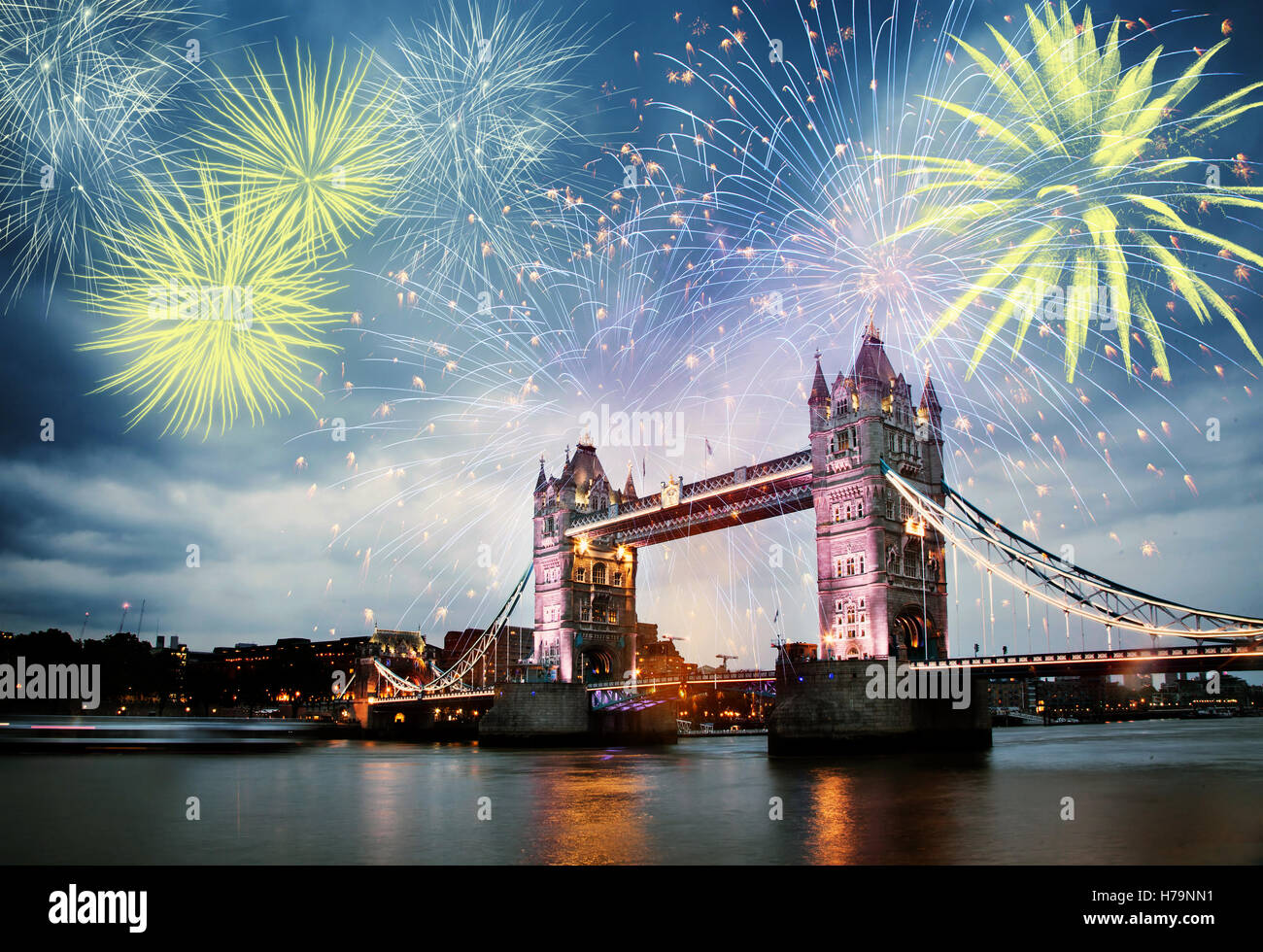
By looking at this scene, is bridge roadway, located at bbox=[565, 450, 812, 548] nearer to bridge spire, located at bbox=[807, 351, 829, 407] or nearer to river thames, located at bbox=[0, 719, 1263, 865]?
bridge spire, located at bbox=[807, 351, 829, 407]

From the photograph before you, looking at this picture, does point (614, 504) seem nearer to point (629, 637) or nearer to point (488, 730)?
point (629, 637)

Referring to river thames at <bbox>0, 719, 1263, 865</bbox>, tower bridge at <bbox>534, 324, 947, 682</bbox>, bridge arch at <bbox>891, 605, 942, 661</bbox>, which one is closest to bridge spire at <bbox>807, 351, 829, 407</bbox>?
tower bridge at <bbox>534, 324, 947, 682</bbox>

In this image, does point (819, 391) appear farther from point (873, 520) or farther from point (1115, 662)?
point (1115, 662)

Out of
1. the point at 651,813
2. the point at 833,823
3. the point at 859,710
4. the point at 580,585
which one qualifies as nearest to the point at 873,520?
the point at 859,710
